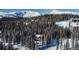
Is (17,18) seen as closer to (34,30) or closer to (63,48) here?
(34,30)

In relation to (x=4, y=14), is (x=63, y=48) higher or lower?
lower

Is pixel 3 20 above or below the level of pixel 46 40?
above

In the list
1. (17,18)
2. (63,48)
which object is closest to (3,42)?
(17,18)
